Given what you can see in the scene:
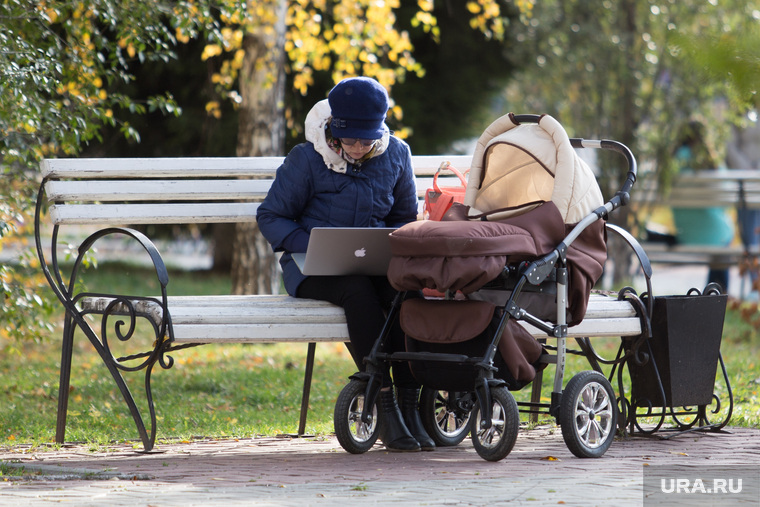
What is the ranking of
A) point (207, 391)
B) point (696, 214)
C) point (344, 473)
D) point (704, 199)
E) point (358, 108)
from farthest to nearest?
point (696, 214)
point (704, 199)
point (207, 391)
point (358, 108)
point (344, 473)

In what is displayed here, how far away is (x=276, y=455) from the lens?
417cm

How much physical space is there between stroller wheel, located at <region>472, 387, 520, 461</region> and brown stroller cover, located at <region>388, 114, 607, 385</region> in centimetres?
14

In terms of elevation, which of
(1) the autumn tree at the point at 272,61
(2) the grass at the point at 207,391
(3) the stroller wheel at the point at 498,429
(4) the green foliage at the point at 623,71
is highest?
(4) the green foliage at the point at 623,71

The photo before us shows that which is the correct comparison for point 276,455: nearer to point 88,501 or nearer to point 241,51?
point 88,501

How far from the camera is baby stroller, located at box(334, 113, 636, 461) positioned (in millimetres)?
3680

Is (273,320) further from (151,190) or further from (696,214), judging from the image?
(696,214)

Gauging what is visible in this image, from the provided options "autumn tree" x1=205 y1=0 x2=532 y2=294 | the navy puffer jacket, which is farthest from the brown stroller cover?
"autumn tree" x1=205 y1=0 x2=532 y2=294

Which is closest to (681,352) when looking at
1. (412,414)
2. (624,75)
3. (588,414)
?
(588,414)

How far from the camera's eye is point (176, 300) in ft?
13.9

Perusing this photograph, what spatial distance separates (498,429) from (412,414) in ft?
1.70

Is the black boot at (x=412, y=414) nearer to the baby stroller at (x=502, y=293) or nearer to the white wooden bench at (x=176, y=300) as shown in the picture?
the baby stroller at (x=502, y=293)

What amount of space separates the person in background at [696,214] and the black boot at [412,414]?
856 centimetres

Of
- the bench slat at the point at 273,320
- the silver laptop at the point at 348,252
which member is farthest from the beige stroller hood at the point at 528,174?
the bench slat at the point at 273,320

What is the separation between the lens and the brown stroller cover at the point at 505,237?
364 cm
